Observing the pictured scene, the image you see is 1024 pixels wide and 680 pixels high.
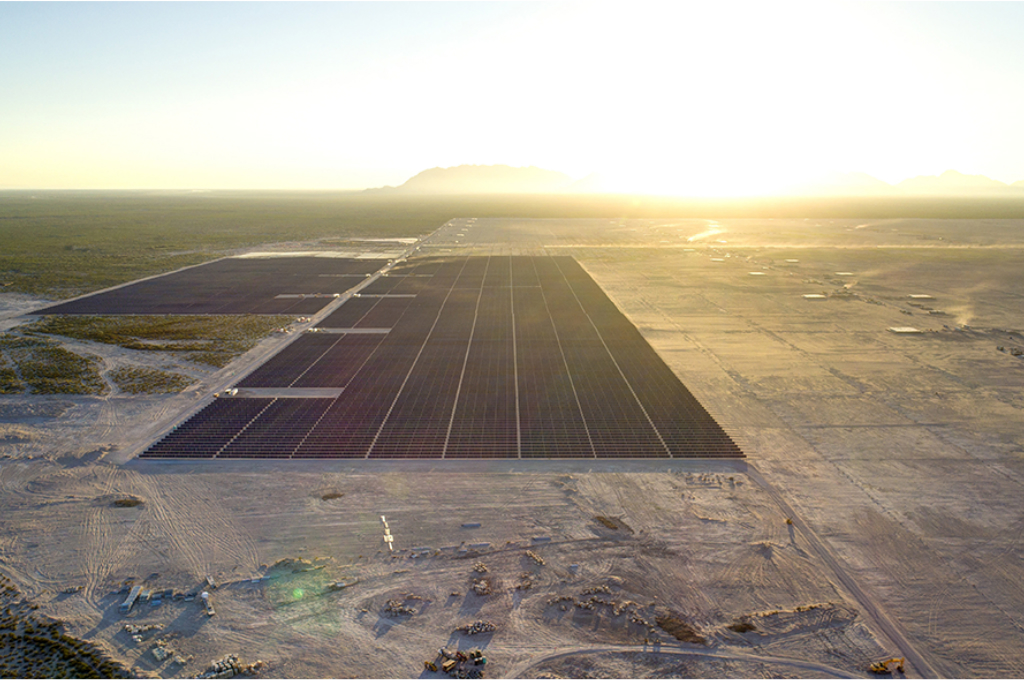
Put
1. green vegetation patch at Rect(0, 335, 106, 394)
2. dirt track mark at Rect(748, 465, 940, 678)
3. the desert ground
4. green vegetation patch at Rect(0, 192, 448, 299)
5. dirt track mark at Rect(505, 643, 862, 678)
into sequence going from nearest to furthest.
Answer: dirt track mark at Rect(505, 643, 862, 678) < dirt track mark at Rect(748, 465, 940, 678) < the desert ground < green vegetation patch at Rect(0, 335, 106, 394) < green vegetation patch at Rect(0, 192, 448, 299)

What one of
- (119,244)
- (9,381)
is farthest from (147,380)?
(119,244)

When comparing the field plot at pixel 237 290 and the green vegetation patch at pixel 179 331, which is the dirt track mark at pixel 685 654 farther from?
the field plot at pixel 237 290

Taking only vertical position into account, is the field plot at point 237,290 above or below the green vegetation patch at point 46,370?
above

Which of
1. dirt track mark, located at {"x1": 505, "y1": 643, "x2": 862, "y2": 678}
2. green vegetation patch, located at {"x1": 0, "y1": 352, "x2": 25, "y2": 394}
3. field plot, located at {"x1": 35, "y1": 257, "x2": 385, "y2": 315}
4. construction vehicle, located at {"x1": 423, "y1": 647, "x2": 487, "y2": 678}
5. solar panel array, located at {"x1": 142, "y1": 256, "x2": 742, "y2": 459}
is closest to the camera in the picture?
construction vehicle, located at {"x1": 423, "y1": 647, "x2": 487, "y2": 678}

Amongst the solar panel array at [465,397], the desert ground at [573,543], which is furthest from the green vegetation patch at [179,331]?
the desert ground at [573,543]

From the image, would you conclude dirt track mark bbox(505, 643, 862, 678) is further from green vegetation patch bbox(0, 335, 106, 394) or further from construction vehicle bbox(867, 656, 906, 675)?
green vegetation patch bbox(0, 335, 106, 394)

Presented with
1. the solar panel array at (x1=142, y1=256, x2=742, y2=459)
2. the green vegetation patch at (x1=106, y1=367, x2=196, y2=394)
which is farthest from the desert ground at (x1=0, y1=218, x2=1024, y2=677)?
the solar panel array at (x1=142, y1=256, x2=742, y2=459)

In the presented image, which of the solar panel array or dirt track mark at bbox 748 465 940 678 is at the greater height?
the solar panel array

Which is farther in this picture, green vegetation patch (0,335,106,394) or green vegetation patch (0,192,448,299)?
green vegetation patch (0,192,448,299)

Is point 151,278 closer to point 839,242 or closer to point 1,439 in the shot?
point 1,439
